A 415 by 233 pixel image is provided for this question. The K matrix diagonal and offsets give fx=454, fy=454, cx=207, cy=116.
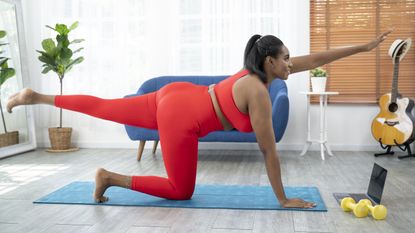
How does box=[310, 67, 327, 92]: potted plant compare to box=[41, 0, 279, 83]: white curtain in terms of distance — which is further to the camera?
box=[41, 0, 279, 83]: white curtain

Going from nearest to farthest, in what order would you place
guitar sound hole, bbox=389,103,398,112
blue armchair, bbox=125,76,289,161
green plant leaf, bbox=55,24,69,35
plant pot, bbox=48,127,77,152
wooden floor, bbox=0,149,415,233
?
wooden floor, bbox=0,149,415,233
blue armchair, bbox=125,76,289,161
guitar sound hole, bbox=389,103,398,112
green plant leaf, bbox=55,24,69,35
plant pot, bbox=48,127,77,152

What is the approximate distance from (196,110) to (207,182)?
39.5 inches

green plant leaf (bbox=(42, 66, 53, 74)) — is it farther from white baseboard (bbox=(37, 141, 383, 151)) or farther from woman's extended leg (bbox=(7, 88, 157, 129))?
woman's extended leg (bbox=(7, 88, 157, 129))

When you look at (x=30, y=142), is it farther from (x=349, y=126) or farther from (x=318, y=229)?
(x=318, y=229)

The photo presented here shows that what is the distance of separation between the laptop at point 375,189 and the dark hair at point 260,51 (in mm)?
943

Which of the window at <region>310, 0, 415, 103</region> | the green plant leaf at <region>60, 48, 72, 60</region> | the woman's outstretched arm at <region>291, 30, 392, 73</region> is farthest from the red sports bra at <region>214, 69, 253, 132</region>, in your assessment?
the green plant leaf at <region>60, 48, 72, 60</region>

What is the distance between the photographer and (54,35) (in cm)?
553

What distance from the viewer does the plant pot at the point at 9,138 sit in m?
5.00

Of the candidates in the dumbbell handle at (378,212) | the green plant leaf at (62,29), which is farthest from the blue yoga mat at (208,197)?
the green plant leaf at (62,29)

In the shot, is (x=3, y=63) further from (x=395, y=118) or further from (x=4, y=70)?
(x=395, y=118)

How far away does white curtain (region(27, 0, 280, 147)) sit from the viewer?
16.8 ft

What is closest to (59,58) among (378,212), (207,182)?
(207,182)

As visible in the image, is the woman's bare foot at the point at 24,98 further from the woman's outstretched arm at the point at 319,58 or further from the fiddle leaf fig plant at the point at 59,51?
the fiddle leaf fig plant at the point at 59,51

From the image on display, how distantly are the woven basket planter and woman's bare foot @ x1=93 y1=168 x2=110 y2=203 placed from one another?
2.62m
